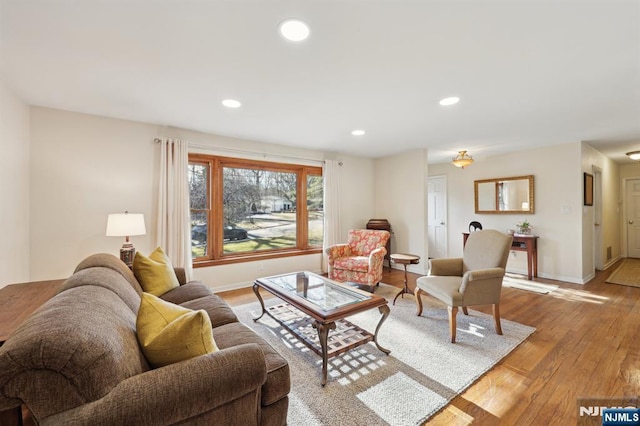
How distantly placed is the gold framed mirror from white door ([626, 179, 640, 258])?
3642mm

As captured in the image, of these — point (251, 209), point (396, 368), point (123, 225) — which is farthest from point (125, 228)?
point (396, 368)

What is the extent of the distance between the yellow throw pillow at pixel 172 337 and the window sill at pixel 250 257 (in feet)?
9.04

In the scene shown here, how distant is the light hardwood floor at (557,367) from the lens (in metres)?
1.61

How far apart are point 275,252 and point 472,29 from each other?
3.82 metres

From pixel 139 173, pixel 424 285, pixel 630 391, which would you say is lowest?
pixel 630 391

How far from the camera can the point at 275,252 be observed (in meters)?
4.51

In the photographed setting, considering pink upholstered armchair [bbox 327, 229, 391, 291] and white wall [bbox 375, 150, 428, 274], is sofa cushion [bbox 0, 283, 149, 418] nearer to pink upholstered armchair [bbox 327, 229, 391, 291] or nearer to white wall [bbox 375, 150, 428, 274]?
pink upholstered armchair [bbox 327, 229, 391, 291]

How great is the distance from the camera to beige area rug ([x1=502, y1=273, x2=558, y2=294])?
12.8 feet

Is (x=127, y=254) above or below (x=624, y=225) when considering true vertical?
below

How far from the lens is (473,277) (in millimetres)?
2426

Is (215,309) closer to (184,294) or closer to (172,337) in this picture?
(184,294)

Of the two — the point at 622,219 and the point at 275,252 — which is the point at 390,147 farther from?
the point at 622,219

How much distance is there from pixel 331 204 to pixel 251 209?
148 centimetres

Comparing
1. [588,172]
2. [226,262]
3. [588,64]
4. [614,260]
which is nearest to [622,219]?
[614,260]
